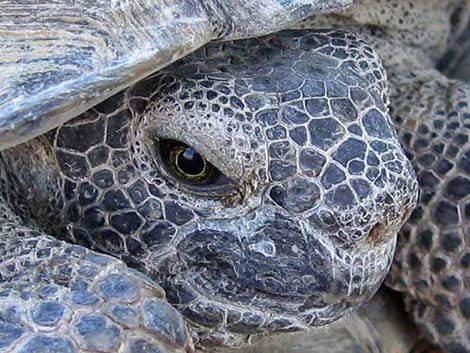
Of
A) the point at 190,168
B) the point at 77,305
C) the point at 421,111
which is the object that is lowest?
the point at 421,111

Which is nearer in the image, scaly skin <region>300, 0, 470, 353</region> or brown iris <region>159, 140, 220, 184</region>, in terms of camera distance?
brown iris <region>159, 140, 220, 184</region>

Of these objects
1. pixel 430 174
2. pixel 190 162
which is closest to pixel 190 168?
pixel 190 162

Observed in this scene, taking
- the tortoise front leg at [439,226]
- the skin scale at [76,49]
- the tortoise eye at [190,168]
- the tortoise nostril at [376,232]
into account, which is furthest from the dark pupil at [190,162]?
the tortoise front leg at [439,226]

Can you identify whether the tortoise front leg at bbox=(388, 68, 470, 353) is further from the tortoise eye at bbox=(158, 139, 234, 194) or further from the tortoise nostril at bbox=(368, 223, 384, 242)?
the tortoise eye at bbox=(158, 139, 234, 194)

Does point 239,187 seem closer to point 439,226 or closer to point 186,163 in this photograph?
point 186,163

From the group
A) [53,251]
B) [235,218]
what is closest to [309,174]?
[235,218]

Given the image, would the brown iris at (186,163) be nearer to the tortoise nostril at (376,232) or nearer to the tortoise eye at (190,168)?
the tortoise eye at (190,168)

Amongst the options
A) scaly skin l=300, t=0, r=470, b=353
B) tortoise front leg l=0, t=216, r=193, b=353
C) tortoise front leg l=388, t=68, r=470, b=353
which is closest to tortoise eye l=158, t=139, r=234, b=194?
tortoise front leg l=0, t=216, r=193, b=353
